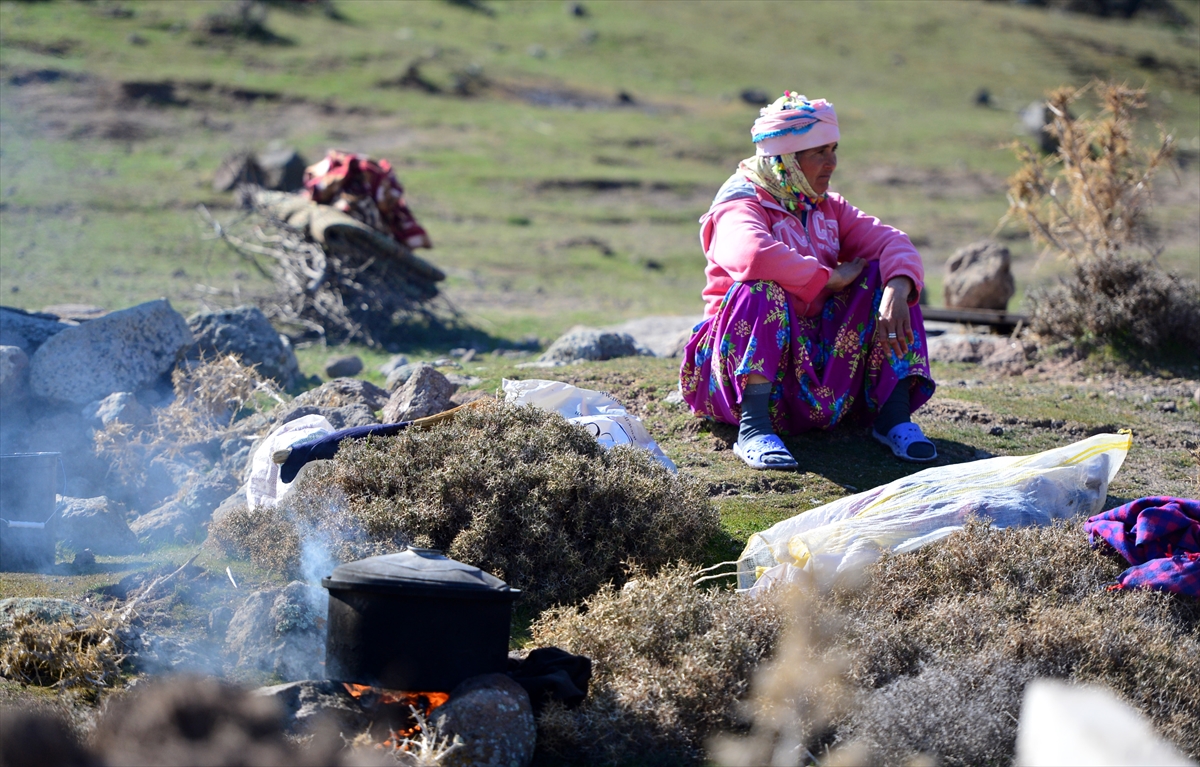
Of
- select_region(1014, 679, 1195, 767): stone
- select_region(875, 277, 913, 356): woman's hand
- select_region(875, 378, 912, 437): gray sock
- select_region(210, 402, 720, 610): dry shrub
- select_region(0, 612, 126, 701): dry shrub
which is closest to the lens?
select_region(1014, 679, 1195, 767): stone

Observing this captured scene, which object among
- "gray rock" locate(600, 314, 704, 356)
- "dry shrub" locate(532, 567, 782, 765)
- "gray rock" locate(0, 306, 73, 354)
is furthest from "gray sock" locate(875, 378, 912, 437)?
"gray rock" locate(0, 306, 73, 354)

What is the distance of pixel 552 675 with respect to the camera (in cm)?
289

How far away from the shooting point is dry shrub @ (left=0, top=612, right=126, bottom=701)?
2.99 meters

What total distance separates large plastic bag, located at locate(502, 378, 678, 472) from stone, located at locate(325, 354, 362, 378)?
341 centimetres

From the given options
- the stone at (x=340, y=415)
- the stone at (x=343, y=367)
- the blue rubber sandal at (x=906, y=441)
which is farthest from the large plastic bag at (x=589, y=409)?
the stone at (x=343, y=367)

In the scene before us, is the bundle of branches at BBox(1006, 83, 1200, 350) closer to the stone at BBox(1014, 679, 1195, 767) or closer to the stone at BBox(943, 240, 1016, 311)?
the stone at BBox(943, 240, 1016, 311)

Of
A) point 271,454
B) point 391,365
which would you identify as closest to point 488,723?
point 271,454

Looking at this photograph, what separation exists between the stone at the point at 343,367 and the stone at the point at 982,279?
17.8 feet

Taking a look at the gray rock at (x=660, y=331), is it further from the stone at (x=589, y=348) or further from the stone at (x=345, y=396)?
the stone at (x=345, y=396)

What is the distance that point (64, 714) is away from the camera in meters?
2.65

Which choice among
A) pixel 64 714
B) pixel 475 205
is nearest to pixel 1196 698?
pixel 64 714

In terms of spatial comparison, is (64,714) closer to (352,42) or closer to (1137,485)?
(1137,485)

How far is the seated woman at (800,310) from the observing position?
4773 mm

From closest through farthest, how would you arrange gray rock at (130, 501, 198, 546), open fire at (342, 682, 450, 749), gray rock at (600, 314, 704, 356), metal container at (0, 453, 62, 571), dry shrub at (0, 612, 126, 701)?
open fire at (342, 682, 450, 749) → dry shrub at (0, 612, 126, 701) → metal container at (0, 453, 62, 571) → gray rock at (130, 501, 198, 546) → gray rock at (600, 314, 704, 356)
